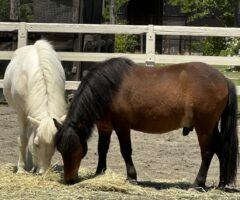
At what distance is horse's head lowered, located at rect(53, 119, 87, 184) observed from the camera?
18.1 feet

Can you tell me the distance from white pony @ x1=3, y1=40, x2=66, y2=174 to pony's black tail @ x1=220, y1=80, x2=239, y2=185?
1.65 metres

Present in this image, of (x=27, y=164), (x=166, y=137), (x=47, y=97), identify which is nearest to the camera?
(x=47, y=97)

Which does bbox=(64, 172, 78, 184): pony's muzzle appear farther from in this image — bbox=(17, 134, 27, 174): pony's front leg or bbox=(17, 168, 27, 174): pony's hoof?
bbox=(17, 134, 27, 174): pony's front leg

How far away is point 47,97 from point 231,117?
1854 mm

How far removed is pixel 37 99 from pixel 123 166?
5.23ft

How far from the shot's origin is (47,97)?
240 inches

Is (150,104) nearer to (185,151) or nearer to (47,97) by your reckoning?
(47,97)

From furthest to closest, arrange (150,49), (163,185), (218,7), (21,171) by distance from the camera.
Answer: (218,7) < (150,49) < (21,171) < (163,185)

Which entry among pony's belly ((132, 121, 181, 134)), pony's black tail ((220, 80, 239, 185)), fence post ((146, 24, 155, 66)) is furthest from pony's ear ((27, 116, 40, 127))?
fence post ((146, 24, 155, 66))

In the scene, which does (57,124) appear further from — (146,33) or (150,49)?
(146,33)

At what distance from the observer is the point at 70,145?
553 centimetres

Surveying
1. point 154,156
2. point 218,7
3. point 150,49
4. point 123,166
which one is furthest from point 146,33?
point 218,7

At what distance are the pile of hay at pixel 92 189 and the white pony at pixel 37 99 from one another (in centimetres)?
20

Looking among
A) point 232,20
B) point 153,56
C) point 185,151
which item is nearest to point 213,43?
point 232,20
